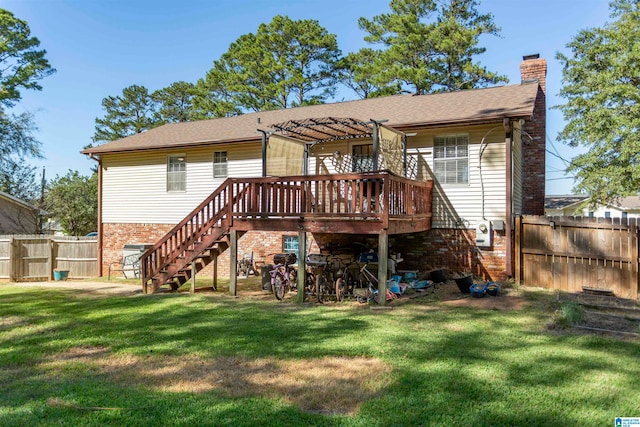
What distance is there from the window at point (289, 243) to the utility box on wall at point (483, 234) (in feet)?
17.6

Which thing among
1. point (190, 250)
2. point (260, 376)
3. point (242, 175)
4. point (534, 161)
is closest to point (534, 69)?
point (534, 161)

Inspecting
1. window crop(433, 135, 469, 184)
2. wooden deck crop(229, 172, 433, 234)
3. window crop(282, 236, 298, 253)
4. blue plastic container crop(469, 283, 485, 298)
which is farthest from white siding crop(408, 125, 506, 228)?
window crop(282, 236, 298, 253)

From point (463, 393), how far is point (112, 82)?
4061cm

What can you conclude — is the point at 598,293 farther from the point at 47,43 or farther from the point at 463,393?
the point at 47,43

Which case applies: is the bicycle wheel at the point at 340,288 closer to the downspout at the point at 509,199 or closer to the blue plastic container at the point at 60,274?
the downspout at the point at 509,199

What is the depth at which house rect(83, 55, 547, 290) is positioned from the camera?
30.9ft

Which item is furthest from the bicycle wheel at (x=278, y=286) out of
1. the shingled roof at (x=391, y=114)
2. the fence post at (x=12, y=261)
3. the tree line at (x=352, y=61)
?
the tree line at (x=352, y=61)

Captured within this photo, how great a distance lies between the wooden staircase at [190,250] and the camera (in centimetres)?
993

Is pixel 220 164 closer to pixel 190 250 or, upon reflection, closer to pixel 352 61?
pixel 190 250

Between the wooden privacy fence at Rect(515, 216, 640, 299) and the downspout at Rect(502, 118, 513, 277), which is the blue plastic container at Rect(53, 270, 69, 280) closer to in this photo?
the downspout at Rect(502, 118, 513, 277)

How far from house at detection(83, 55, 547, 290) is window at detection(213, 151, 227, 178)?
3cm

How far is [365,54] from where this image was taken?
28000mm

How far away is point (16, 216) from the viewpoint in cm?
2230

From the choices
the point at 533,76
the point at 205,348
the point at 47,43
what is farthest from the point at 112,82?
the point at 205,348
